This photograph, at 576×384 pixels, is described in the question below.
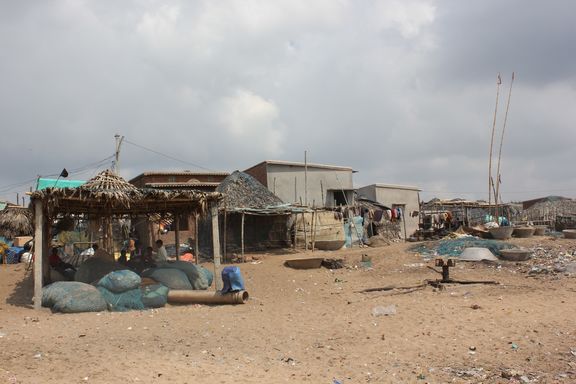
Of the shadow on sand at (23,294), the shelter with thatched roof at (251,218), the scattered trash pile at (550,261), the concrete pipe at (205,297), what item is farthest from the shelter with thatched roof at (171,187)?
the scattered trash pile at (550,261)

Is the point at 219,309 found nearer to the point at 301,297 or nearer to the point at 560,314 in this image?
the point at 301,297

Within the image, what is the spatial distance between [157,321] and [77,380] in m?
3.33

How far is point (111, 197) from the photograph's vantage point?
9758 millimetres

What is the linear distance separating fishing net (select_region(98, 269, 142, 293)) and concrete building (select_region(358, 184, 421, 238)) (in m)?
21.4

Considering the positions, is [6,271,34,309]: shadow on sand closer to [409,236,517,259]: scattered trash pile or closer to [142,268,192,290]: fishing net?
[142,268,192,290]: fishing net

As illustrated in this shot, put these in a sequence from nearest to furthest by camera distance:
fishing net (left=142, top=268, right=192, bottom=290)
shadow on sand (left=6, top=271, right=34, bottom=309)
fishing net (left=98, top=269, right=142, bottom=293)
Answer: fishing net (left=98, top=269, right=142, bottom=293) → shadow on sand (left=6, top=271, right=34, bottom=309) → fishing net (left=142, top=268, right=192, bottom=290)

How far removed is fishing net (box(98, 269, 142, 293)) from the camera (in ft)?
31.5

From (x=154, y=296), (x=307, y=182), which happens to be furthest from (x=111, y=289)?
(x=307, y=182)

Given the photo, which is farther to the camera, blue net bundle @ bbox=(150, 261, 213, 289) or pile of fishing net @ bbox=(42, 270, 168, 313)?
blue net bundle @ bbox=(150, 261, 213, 289)

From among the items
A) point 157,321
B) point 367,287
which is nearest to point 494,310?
point 367,287

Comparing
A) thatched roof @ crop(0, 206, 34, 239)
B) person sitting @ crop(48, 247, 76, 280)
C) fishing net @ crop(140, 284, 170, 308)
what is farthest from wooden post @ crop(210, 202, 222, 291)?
thatched roof @ crop(0, 206, 34, 239)

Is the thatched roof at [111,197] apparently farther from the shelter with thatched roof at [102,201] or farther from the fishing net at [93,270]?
the fishing net at [93,270]

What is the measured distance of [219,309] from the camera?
9.55 meters

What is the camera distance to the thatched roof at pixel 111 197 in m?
9.56
